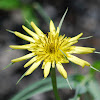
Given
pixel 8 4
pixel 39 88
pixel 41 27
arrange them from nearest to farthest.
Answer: pixel 39 88 < pixel 8 4 < pixel 41 27

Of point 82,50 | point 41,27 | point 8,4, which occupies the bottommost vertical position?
point 82,50

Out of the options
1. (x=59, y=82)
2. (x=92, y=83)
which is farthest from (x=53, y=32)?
(x=92, y=83)

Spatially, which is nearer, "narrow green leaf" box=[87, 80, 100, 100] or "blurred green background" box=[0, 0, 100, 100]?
"narrow green leaf" box=[87, 80, 100, 100]

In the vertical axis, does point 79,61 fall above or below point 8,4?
below

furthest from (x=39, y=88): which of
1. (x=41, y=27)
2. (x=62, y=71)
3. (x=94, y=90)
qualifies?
(x=41, y=27)

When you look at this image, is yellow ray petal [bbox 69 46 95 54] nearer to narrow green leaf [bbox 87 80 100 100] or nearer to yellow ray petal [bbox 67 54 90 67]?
yellow ray petal [bbox 67 54 90 67]

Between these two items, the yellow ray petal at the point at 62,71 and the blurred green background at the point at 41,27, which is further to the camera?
the blurred green background at the point at 41,27

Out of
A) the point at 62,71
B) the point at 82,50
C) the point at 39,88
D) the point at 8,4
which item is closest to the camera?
the point at 62,71

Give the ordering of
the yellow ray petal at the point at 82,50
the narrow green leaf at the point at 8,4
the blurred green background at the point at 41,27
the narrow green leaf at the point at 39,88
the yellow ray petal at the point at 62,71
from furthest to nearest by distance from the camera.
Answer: the narrow green leaf at the point at 8,4, the blurred green background at the point at 41,27, the narrow green leaf at the point at 39,88, the yellow ray petal at the point at 82,50, the yellow ray petal at the point at 62,71

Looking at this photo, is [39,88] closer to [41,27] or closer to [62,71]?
[62,71]

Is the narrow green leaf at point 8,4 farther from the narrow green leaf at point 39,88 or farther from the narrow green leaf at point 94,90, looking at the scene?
the narrow green leaf at point 94,90

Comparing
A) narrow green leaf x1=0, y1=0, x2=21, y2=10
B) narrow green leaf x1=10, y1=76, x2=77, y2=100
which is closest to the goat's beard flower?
narrow green leaf x1=10, y1=76, x2=77, y2=100

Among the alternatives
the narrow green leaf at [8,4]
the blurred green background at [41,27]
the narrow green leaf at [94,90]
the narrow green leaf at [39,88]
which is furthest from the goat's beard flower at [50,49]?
the narrow green leaf at [8,4]
